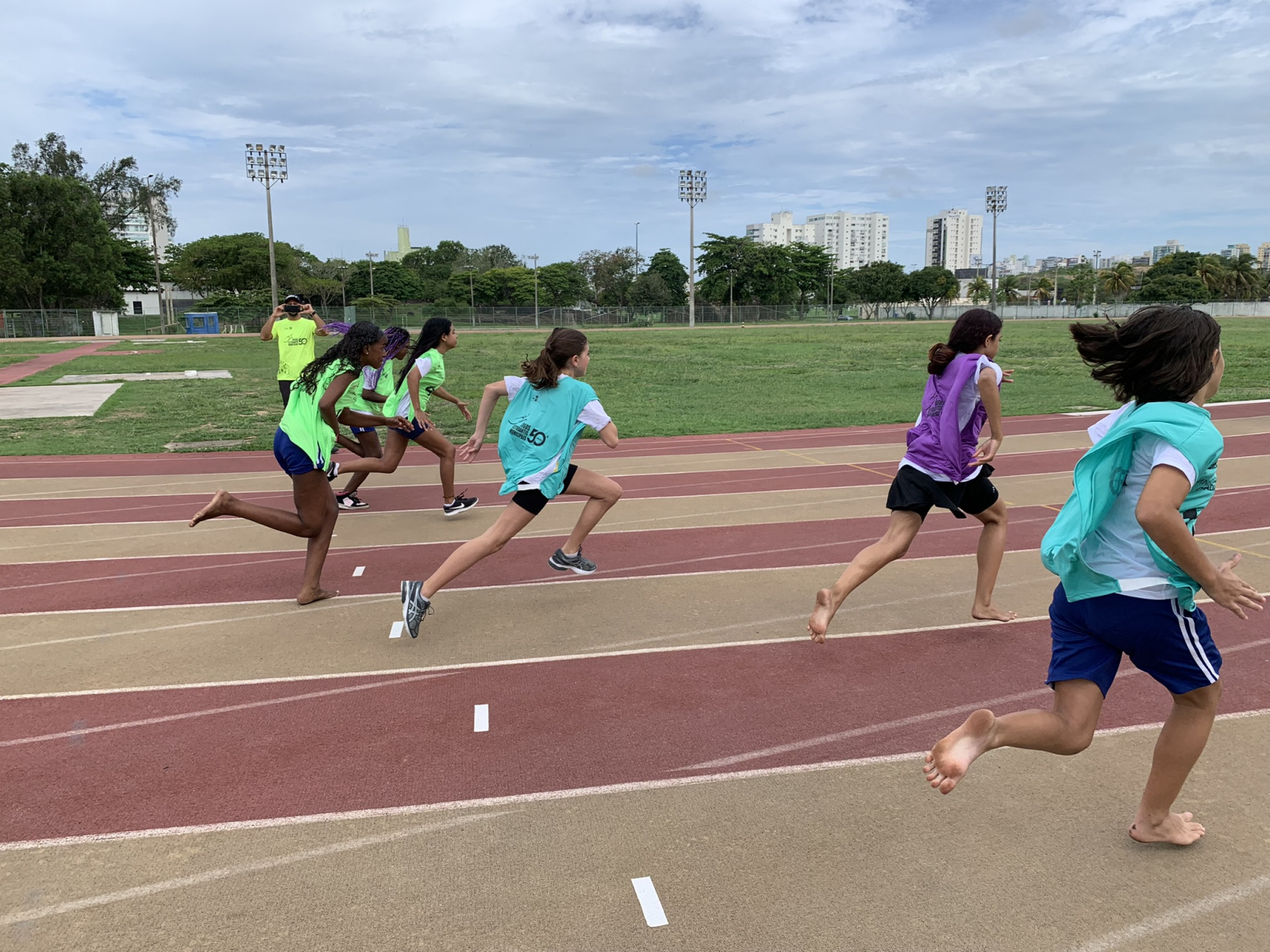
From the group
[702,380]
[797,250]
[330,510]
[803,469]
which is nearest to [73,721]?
[330,510]

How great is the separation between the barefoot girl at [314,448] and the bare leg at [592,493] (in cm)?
155

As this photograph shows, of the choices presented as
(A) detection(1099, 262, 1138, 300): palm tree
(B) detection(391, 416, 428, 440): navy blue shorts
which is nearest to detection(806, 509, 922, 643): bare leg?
(B) detection(391, 416, 428, 440): navy blue shorts

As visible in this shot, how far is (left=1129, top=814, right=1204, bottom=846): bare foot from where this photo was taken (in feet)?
10.6

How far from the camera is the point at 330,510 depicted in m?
6.00

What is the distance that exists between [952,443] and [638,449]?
829 centimetres

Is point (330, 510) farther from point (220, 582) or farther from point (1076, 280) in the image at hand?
point (1076, 280)

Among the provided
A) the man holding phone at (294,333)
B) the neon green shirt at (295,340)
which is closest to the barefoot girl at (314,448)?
the man holding phone at (294,333)

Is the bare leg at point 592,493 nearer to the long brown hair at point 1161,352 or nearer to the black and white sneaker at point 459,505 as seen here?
the black and white sneaker at point 459,505

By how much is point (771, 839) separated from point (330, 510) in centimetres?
378

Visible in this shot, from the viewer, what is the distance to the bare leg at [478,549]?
520cm

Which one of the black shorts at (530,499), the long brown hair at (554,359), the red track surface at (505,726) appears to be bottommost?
the red track surface at (505,726)

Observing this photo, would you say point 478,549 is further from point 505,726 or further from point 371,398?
point 371,398

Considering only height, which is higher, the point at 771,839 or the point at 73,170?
the point at 73,170

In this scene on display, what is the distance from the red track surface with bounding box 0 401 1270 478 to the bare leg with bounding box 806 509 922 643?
7.61m
